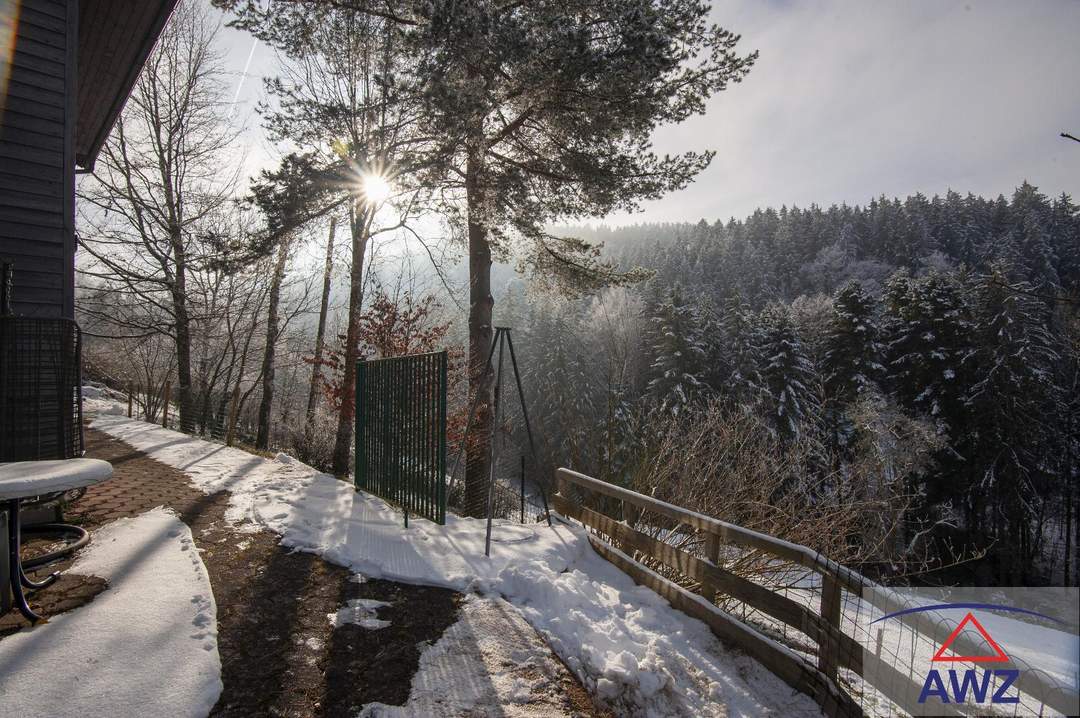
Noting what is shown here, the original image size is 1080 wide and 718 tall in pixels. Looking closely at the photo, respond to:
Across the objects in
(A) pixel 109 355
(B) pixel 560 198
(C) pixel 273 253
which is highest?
(B) pixel 560 198

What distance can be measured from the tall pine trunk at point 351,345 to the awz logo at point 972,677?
9.92m

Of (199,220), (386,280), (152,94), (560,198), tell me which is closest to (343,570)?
(560,198)

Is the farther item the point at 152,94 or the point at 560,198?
the point at 152,94

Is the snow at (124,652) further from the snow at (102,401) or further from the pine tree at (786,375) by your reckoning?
the pine tree at (786,375)

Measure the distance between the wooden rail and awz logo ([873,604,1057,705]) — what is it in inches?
1.9

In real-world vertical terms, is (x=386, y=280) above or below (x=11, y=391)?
above

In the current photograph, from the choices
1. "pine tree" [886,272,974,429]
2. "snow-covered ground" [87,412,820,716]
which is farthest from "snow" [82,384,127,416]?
"pine tree" [886,272,974,429]

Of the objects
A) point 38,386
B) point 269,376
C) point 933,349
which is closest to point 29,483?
point 38,386

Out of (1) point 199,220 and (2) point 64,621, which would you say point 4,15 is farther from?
(1) point 199,220

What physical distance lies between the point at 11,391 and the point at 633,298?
36994mm

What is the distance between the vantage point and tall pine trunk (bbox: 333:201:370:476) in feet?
35.0

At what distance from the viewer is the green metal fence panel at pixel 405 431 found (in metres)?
4.77

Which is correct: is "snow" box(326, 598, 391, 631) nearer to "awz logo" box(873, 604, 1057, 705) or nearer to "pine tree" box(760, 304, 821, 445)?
"awz logo" box(873, 604, 1057, 705)

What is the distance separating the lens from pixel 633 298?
1543 inches
